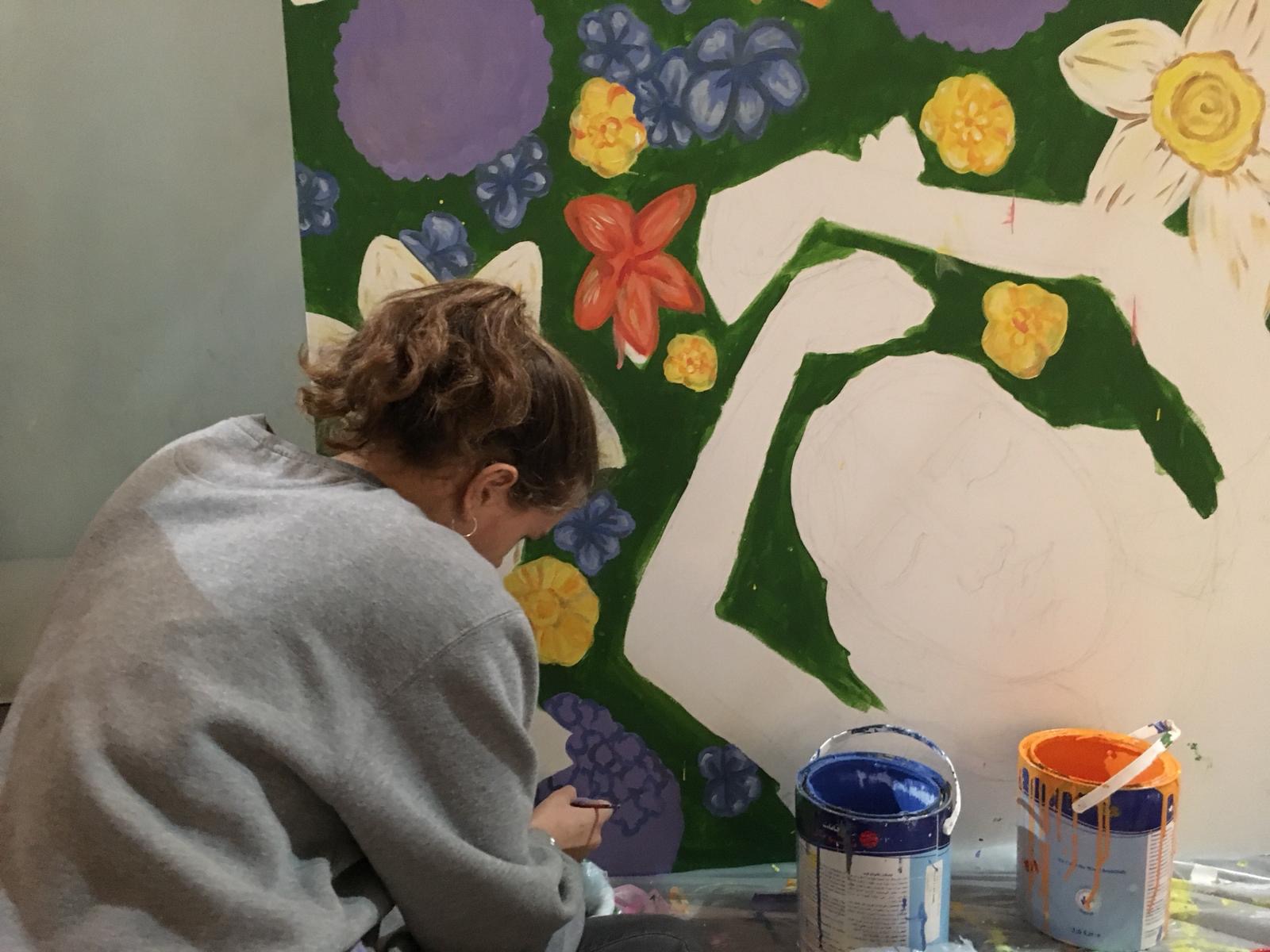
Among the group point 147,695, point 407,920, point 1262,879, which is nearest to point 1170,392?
point 1262,879

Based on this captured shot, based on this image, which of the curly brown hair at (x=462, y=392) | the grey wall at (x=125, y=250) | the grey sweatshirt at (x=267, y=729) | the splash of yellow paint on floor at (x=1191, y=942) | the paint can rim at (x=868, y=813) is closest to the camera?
the grey sweatshirt at (x=267, y=729)

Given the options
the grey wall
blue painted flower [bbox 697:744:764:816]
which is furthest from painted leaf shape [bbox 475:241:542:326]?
blue painted flower [bbox 697:744:764:816]

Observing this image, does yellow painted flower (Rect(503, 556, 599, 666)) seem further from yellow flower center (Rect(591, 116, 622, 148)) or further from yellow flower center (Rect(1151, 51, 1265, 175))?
yellow flower center (Rect(1151, 51, 1265, 175))

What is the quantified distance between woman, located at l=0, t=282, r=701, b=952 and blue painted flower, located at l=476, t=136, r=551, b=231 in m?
0.29

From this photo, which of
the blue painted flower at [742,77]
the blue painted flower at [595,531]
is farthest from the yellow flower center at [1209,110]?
the blue painted flower at [595,531]

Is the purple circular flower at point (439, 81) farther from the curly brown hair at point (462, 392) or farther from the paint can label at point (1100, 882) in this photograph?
the paint can label at point (1100, 882)

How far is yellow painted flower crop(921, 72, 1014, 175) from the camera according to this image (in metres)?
1.24

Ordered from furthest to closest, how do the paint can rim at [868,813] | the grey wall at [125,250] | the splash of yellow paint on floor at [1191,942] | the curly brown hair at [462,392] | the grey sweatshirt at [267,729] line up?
1. the grey wall at [125,250]
2. the splash of yellow paint on floor at [1191,942]
3. the paint can rim at [868,813]
4. the curly brown hair at [462,392]
5. the grey sweatshirt at [267,729]

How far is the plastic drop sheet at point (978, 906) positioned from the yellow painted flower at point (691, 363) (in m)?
0.69

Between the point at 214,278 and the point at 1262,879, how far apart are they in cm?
170

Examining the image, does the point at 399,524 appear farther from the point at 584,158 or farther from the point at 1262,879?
the point at 1262,879

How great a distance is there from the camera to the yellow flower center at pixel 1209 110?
49.4 inches

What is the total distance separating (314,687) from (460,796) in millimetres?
160

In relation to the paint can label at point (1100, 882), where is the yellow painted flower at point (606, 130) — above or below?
above
